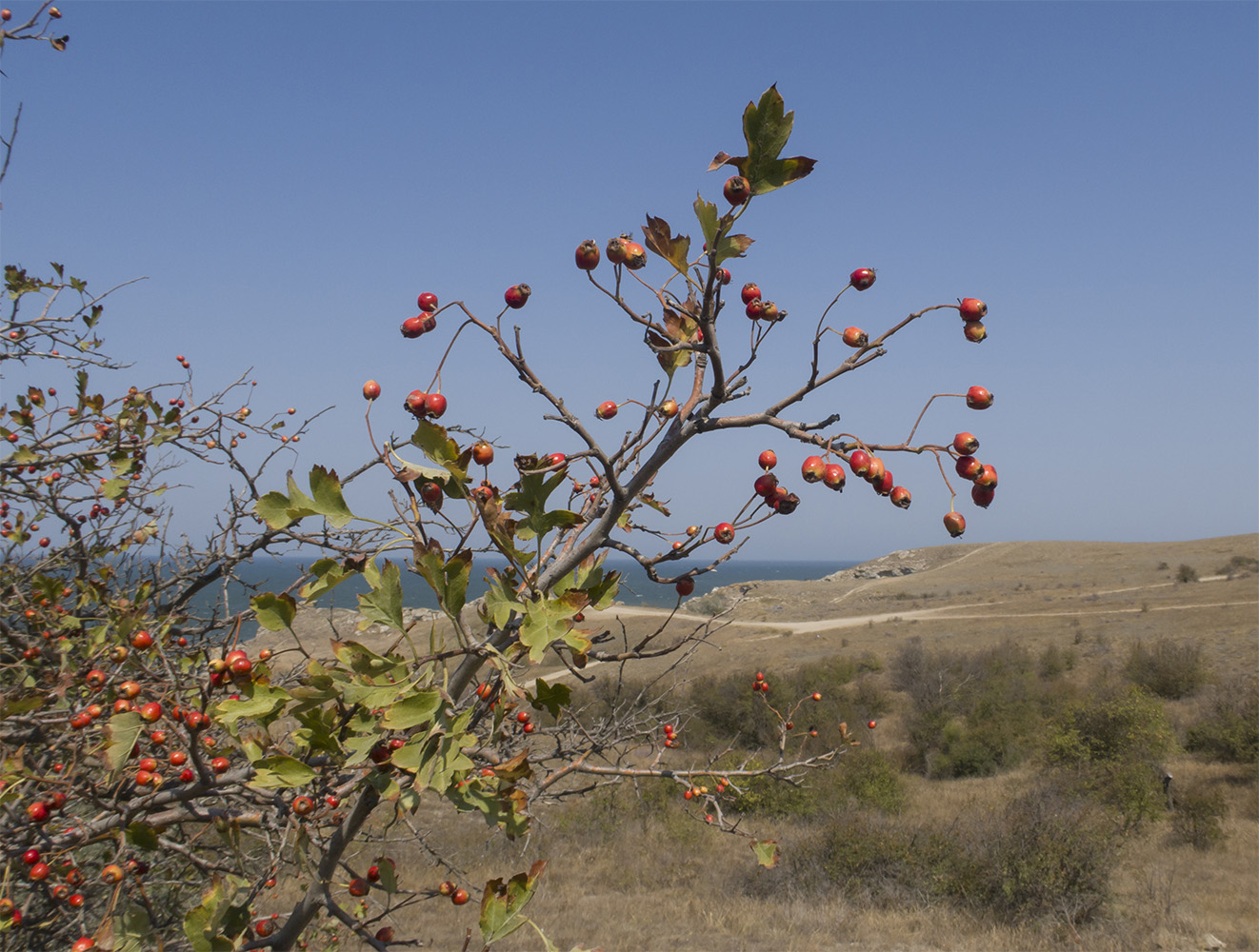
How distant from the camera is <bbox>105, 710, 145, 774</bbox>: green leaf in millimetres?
1532

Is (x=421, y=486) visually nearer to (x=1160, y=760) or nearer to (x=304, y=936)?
(x=304, y=936)

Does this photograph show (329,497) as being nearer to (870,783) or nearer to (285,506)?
(285,506)

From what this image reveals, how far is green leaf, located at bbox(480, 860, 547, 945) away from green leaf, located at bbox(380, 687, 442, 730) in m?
0.41

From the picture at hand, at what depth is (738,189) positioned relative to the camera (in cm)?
116

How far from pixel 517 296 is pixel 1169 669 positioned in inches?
1017

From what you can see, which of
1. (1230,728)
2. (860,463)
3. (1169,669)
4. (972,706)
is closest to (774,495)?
(860,463)

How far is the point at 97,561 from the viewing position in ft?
12.2

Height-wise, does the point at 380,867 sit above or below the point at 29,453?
below

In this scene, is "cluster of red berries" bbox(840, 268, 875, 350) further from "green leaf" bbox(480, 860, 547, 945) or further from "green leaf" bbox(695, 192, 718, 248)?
"green leaf" bbox(480, 860, 547, 945)

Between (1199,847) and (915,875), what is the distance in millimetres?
5146

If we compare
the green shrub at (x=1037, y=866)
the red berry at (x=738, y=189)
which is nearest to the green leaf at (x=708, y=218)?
the red berry at (x=738, y=189)

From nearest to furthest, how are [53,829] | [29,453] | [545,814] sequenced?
[53,829] → [29,453] → [545,814]

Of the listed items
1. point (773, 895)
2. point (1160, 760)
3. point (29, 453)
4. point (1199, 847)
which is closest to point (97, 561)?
point (29, 453)

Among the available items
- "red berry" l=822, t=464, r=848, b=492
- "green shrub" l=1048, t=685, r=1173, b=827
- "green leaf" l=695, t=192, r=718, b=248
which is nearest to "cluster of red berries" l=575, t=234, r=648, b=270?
"green leaf" l=695, t=192, r=718, b=248
